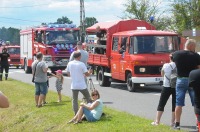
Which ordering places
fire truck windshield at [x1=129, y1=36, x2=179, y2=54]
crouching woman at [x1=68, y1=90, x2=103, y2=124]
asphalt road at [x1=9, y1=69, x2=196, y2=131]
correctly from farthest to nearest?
fire truck windshield at [x1=129, y1=36, x2=179, y2=54], asphalt road at [x1=9, y1=69, x2=196, y2=131], crouching woman at [x1=68, y1=90, x2=103, y2=124]

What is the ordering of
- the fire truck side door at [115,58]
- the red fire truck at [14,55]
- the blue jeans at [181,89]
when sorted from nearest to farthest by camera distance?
the blue jeans at [181,89] < the fire truck side door at [115,58] < the red fire truck at [14,55]

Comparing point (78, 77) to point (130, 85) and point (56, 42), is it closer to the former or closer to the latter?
point (130, 85)

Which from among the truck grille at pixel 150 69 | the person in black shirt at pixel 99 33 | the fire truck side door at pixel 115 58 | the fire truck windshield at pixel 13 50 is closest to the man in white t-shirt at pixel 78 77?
the truck grille at pixel 150 69

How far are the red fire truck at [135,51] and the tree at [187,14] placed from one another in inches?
940

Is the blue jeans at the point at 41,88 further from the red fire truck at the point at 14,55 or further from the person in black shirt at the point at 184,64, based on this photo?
the red fire truck at the point at 14,55

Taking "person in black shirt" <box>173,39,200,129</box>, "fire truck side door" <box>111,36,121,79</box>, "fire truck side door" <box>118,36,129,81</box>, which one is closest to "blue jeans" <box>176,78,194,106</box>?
"person in black shirt" <box>173,39,200,129</box>

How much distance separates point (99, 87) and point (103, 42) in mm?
2062

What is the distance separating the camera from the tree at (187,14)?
46688 mm

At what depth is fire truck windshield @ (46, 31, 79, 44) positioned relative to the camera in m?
32.0

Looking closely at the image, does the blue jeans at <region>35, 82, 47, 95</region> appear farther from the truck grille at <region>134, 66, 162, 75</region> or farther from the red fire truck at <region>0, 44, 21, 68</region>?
the red fire truck at <region>0, 44, 21, 68</region>

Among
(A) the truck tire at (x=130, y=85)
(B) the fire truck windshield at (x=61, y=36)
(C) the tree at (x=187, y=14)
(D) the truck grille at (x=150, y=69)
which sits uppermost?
(C) the tree at (x=187, y=14)

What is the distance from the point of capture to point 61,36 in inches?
1276

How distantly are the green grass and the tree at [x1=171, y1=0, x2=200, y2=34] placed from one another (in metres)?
28.6

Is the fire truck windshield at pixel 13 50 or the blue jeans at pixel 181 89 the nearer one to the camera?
the blue jeans at pixel 181 89
